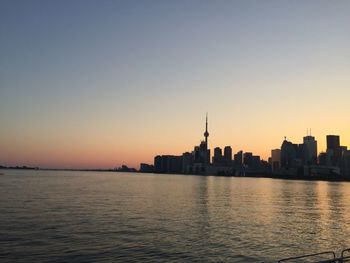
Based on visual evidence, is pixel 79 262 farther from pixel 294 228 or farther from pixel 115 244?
pixel 294 228

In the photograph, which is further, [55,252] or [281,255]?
[281,255]

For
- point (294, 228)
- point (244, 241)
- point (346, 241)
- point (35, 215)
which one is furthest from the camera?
point (35, 215)

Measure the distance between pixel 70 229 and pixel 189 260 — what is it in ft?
70.1

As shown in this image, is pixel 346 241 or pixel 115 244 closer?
pixel 115 244

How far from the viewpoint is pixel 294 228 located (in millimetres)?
62938

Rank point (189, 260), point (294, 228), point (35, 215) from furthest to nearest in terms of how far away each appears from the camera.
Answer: point (35, 215), point (294, 228), point (189, 260)

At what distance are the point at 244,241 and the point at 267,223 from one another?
20.3 meters

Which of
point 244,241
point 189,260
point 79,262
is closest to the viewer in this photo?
point 79,262

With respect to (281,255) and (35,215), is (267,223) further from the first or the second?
(35,215)

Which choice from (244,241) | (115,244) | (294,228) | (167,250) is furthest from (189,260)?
(294,228)

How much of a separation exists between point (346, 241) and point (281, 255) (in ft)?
50.3

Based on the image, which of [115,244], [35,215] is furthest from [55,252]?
[35,215]

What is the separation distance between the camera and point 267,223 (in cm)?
6831

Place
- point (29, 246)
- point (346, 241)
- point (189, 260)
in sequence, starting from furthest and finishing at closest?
point (346, 241) < point (29, 246) < point (189, 260)
